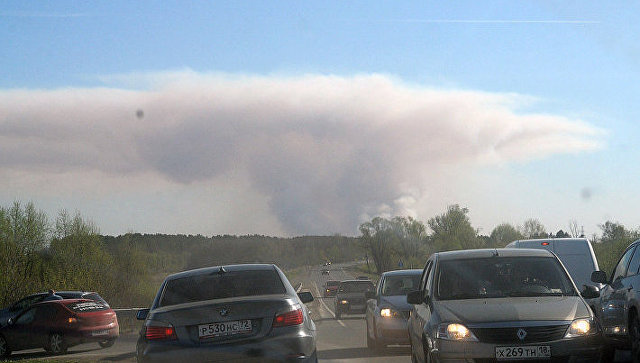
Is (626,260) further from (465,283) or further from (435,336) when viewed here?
(435,336)

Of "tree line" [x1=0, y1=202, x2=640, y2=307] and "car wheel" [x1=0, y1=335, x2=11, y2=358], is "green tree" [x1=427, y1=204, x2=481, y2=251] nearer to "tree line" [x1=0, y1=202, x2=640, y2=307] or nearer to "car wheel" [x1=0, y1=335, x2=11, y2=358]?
"tree line" [x1=0, y1=202, x2=640, y2=307]

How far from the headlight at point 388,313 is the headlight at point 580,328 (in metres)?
8.10

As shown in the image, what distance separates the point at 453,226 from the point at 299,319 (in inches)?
4713

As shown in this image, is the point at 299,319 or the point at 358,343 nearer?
the point at 299,319

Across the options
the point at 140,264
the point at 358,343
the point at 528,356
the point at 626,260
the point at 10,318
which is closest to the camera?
the point at 528,356

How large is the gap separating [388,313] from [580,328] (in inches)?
329

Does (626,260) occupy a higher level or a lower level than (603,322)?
higher

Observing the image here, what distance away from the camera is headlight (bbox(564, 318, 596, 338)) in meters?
9.20

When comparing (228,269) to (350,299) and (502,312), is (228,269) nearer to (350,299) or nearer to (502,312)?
(502,312)

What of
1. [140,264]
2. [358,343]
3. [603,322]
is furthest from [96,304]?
[140,264]

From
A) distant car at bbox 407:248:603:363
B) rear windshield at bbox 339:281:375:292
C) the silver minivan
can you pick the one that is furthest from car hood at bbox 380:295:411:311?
rear windshield at bbox 339:281:375:292

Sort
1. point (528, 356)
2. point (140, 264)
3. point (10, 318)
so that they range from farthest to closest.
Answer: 1. point (140, 264)
2. point (10, 318)
3. point (528, 356)

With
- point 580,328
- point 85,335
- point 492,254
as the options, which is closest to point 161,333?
point 492,254

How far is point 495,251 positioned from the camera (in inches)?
431
